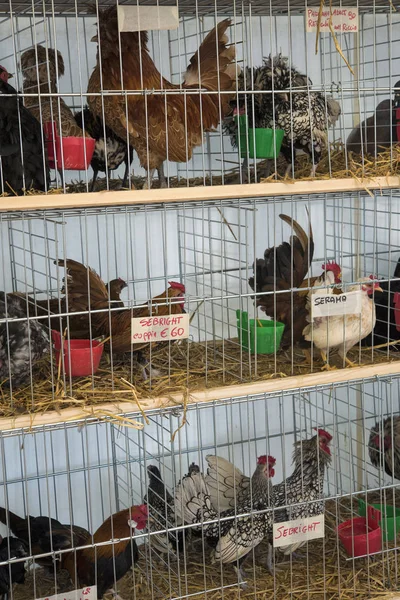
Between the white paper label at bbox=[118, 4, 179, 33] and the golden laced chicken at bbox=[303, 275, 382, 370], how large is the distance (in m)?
0.80

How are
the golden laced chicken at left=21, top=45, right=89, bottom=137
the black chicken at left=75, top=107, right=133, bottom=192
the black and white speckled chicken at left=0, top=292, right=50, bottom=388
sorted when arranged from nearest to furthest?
1. the black and white speckled chicken at left=0, top=292, right=50, bottom=388
2. the golden laced chicken at left=21, top=45, right=89, bottom=137
3. the black chicken at left=75, top=107, right=133, bottom=192

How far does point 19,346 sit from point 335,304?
0.81m

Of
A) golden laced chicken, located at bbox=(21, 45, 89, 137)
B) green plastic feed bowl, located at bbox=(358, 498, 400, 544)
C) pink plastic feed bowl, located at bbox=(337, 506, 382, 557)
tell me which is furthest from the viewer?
green plastic feed bowl, located at bbox=(358, 498, 400, 544)

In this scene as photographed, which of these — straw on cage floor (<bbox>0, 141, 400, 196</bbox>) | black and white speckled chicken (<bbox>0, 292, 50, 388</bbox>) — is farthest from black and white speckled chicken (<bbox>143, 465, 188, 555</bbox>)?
straw on cage floor (<bbox>0, 141, 400, 196</bbox>)

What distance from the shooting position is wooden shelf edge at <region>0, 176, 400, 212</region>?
1778mm

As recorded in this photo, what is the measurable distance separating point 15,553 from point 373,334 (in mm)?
1150

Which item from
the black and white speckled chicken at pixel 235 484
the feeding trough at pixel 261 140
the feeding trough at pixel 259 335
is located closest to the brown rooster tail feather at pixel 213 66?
the feeding trough at pixel 261 140

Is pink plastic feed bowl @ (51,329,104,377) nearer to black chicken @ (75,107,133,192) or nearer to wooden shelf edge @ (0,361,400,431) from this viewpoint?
wooden shelf edge @ (0,361,400,431)

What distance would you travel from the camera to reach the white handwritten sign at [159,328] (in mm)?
1949

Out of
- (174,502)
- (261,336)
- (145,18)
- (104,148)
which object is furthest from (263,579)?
(145,18)

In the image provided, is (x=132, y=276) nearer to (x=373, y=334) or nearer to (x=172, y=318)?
(x=172, y=318)

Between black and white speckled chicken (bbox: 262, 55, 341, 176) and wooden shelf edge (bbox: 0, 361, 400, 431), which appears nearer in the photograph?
wooden shelf edge (bbox: 0, 361, 400, 431)

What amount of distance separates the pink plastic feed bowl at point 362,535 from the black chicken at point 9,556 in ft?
2.98

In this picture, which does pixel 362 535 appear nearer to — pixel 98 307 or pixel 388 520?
pixel 388 520
